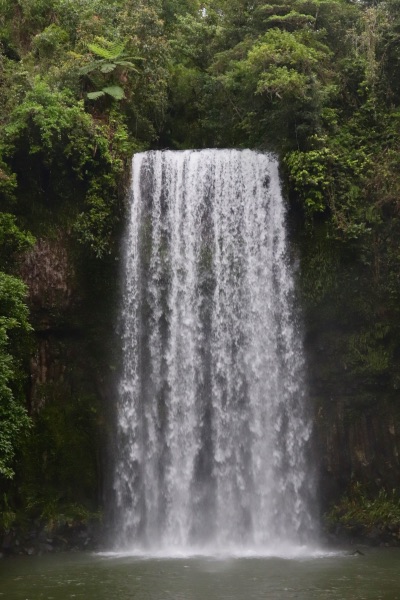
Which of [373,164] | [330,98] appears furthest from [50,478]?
[330,98]

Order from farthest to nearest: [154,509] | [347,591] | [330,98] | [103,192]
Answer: [330,98]
[103,192]
[154,509]
[347,591]

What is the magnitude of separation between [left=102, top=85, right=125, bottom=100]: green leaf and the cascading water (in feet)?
5.40

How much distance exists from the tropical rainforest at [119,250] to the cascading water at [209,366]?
0.50 meters

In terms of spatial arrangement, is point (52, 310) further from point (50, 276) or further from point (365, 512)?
point (365, 512)

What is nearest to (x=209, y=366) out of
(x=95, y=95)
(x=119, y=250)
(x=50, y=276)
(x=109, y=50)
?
(x=119, y=250)

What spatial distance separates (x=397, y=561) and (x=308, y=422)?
12.2 feet

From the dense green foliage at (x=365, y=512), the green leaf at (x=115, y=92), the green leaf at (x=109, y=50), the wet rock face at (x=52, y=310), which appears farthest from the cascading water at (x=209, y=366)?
the green leaf at (x=109, y=50)

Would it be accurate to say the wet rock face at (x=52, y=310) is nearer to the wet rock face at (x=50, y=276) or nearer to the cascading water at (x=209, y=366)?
the wet rock face at (x=50, y=276)

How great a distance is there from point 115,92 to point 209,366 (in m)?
7.08

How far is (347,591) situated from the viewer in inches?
376

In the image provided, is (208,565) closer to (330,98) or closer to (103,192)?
(103,192)

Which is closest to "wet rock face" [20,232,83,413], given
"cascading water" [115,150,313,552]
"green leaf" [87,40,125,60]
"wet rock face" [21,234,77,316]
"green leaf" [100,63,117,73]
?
"wet rock face" [21,234,77,316]

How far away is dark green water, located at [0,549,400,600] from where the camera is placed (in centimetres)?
952

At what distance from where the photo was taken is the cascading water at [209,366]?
569 inches
